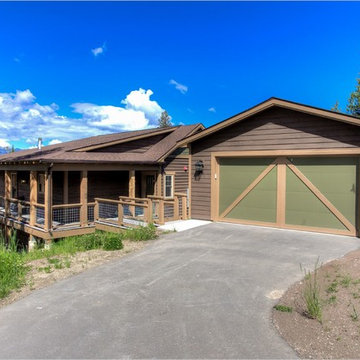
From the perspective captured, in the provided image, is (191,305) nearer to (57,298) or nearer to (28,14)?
(57,298)

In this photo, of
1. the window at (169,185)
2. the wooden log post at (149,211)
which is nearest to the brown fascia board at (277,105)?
the window at (169,185)

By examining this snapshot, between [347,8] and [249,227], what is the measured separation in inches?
308

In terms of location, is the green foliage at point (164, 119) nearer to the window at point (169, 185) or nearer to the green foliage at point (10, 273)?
the window at point (169, 185)

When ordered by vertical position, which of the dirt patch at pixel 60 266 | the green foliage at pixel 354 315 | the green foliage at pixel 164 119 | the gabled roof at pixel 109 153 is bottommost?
the dirt patch at pixel 60 266

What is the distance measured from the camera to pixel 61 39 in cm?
1980

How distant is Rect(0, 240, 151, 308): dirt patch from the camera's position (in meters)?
4.90

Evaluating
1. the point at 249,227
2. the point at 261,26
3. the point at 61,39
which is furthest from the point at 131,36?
the point at 249,227

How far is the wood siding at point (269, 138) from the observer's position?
8547 millimetres

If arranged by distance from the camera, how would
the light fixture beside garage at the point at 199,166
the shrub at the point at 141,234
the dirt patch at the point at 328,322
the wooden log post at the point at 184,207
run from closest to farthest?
the dirt patch at the point at 328,322 < the shrub at the point at 141,234 < the wooden log post at the point at 184,207 < the light fixture beside garage at the point at 199,166

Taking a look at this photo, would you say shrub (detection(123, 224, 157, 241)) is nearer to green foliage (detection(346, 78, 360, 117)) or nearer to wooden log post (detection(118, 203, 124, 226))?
wooden log post (detection(118, 203, 124, 226))

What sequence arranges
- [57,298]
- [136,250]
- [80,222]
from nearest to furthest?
[57,298] → [136,250] → [80,222]

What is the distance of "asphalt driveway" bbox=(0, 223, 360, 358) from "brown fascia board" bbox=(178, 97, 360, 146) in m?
3.53

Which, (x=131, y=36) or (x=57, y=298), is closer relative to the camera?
(x=57, y=298)

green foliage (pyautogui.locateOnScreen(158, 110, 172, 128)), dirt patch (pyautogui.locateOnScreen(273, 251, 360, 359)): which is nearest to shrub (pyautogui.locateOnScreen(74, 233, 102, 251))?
dirt patch (pyautogui.locateOnScreen(273, 251, 360, 359))
